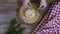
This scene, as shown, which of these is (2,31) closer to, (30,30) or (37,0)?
(30,30)

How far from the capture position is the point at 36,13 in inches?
65.9

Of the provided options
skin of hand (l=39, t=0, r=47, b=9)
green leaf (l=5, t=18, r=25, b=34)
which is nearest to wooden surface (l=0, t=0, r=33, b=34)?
green leaf (l=5, t=18, r=25, b=34)

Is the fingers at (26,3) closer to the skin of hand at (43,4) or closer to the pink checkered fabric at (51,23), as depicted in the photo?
the skin of hand at (43,4)

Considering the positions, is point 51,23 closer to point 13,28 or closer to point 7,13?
point 13,28

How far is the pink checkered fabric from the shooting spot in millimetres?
1472

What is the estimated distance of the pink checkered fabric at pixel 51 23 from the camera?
1472 millimetres

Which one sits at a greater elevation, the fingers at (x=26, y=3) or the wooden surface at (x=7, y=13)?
the fingers at (x=26, y=3)

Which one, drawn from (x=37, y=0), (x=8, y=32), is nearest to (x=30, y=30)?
(x=8, y=32)

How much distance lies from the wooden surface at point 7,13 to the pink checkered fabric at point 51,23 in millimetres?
158

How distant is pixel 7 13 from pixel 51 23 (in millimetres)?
455

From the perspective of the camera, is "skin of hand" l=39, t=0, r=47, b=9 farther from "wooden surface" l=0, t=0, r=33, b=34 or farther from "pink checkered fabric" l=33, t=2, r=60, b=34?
"wooden surface" l=0, t=0, r=33, b=34

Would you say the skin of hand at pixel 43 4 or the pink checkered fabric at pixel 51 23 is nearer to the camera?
the pink checkered fabric at pixel 51 23

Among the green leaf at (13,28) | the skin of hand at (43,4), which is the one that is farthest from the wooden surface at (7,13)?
the skin of hand at (43,4)

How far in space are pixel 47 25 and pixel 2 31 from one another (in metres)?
0.40
